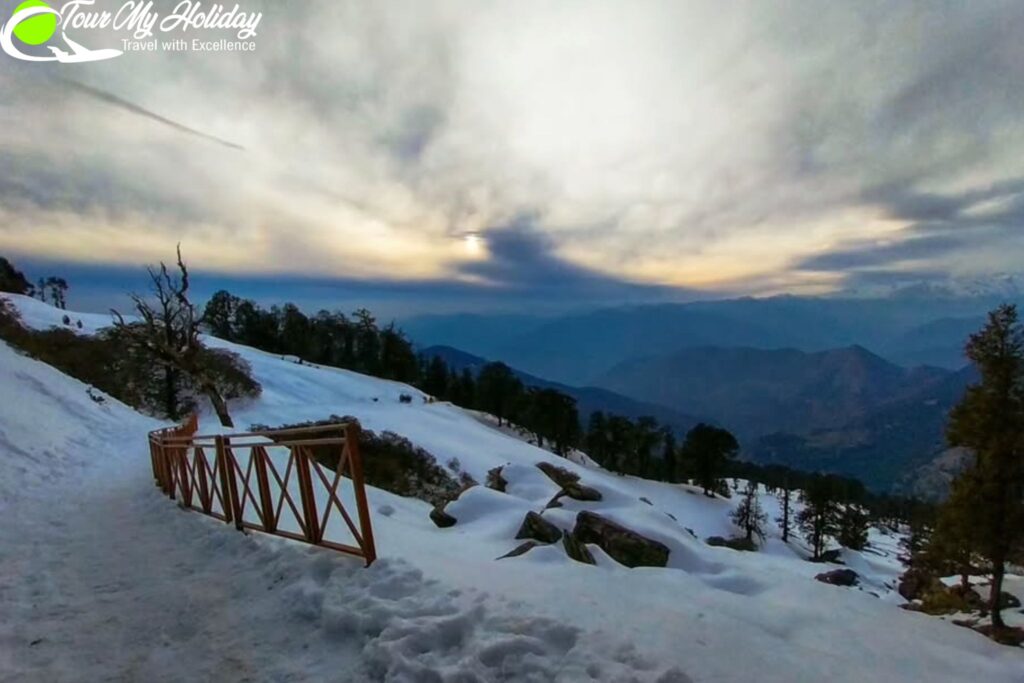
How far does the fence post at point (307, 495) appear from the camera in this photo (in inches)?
264

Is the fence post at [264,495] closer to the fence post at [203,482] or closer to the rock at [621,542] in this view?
the fence post at [203,482]

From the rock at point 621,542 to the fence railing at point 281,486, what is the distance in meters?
6.18

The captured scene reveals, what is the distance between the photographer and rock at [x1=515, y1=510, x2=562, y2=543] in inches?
Result: 480

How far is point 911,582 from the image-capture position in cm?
2911

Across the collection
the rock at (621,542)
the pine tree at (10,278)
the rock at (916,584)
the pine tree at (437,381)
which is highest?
the pine tree at (10,278)

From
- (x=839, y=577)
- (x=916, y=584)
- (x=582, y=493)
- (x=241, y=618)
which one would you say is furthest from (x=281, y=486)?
(x=839, y=577)

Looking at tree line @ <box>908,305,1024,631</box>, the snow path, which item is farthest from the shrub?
tree line @ <box>908,305,1024,631</box>

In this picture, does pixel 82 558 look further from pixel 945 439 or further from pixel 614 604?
pixel 945 439

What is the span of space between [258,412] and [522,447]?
2231 centimetres

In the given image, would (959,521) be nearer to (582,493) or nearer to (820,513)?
(582,493)

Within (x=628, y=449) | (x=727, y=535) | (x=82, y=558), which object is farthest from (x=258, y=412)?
(x=628, y=449)

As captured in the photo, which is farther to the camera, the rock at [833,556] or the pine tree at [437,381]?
the pine tree at [437,381]

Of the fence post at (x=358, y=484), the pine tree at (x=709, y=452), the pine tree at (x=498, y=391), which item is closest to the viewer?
the fence post at (x=358, y=484)

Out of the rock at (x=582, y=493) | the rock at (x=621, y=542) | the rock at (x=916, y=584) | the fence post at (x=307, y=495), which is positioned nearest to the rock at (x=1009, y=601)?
the rock at (x=916, y=584)
